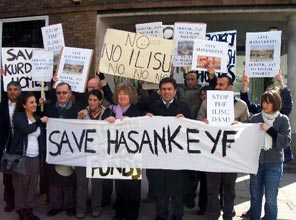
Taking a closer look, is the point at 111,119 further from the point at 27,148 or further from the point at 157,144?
the point at 27,148

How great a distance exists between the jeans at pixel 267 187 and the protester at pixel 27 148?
2.72m

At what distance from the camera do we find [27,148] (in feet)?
17.1

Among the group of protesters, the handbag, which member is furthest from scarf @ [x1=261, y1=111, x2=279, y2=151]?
the handbag

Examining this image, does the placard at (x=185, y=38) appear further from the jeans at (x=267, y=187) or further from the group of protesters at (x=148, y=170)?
the jeans at (x=267, y=187)

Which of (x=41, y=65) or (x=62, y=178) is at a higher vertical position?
(x=41, y=65)

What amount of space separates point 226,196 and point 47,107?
8.74 feet

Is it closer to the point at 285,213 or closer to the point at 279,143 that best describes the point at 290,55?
the point at 285,213

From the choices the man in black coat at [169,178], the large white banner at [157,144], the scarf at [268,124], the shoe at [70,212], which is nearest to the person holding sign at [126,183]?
the large white banner at [157,144]

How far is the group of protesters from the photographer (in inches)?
188

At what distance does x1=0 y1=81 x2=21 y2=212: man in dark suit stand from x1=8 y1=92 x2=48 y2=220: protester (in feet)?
1.29

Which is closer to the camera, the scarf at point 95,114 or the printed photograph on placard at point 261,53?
the scarf at point 95,114

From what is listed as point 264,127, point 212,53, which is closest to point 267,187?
point 264,127

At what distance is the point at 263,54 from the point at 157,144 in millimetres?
1994

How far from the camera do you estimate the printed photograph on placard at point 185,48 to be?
638 cm
